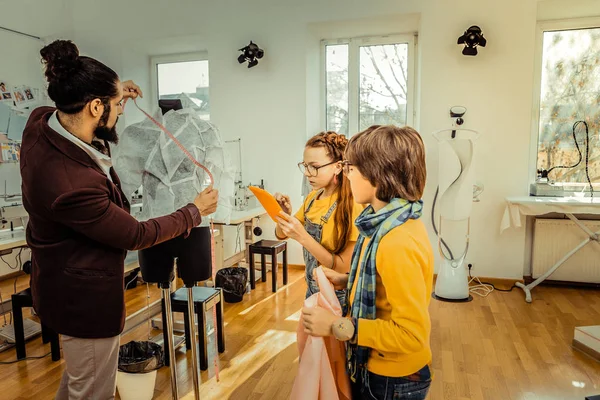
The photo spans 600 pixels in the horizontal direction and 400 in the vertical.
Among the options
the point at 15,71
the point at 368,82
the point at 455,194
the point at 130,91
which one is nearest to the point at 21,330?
the point at 130,91

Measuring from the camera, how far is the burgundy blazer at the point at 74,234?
1.22 m

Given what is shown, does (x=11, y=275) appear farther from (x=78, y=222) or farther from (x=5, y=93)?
(x=78, y=222)

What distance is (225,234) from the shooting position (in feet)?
→ 16.1

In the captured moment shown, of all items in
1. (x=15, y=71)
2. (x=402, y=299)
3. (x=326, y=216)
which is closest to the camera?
(x=402, y=299)

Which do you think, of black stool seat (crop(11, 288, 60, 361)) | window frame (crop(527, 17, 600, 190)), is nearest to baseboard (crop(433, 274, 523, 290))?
window frame (crop(527, 17, 600, 190))

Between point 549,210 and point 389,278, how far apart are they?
3209 millimetres

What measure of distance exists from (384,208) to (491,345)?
232cm

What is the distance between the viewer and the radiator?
4.00 metres

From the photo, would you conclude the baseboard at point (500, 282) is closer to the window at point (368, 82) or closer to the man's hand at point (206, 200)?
the window at point (368, 82)

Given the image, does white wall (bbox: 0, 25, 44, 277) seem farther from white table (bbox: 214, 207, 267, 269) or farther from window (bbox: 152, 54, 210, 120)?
white table (bbox: 214, 207, 267, 269)

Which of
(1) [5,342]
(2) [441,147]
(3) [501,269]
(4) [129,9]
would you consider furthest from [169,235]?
(4) [129,9]

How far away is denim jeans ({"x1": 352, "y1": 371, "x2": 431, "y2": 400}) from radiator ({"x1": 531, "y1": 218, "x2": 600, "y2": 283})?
353cm

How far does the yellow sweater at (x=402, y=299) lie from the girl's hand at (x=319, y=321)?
0.08 m

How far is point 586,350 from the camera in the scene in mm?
2746
